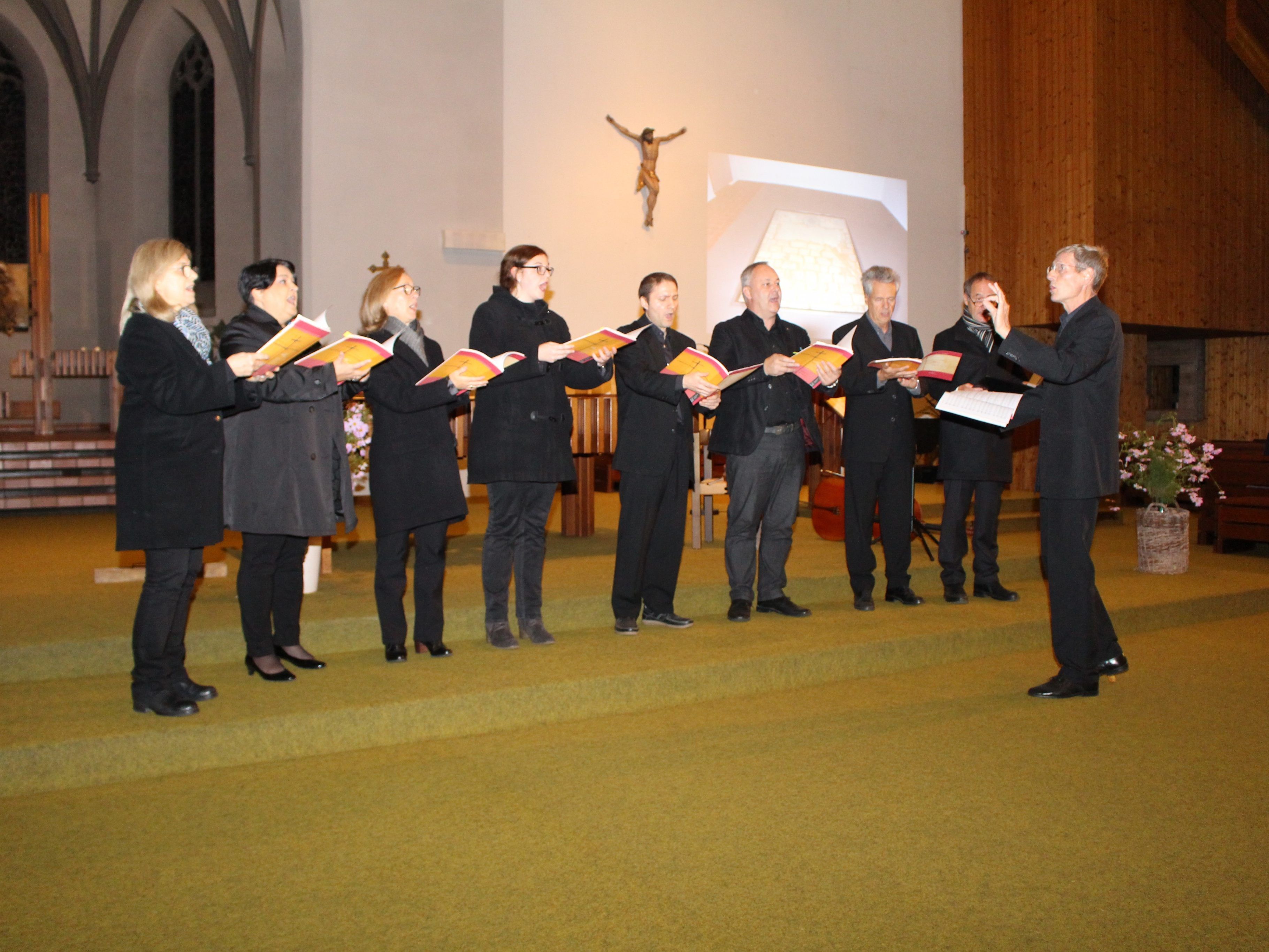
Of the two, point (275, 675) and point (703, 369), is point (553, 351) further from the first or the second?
point (275, 675)

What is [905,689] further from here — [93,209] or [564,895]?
[93,209]

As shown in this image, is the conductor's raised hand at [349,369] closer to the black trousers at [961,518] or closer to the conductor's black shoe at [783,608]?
the conductor's black shoe at [783,608]

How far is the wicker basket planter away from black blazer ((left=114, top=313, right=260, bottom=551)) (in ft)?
16.6

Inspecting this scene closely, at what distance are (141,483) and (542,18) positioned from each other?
7.38 metres

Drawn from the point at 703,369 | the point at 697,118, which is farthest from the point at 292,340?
the point at 697,118

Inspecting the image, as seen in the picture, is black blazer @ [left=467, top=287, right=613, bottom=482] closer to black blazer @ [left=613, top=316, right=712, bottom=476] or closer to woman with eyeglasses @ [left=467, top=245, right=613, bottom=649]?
woman with eyeglasses @ [left=467, top=245, right=613, bottom=649]

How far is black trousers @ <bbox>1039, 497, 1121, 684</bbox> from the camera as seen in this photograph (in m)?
3.62

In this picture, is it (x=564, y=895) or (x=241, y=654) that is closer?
(x=564, y=895)

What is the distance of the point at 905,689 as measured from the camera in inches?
158

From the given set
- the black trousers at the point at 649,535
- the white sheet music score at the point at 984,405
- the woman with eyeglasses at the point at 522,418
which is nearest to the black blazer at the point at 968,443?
the white sheet music score at the point at 984,405

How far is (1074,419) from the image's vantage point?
3.60 meters

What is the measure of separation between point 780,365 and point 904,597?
1.51 meters

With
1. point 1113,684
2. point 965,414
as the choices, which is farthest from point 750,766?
point 1113,684

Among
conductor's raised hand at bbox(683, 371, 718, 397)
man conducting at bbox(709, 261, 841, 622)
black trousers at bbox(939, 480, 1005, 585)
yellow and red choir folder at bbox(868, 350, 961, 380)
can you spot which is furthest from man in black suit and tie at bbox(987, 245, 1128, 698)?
black trousers at bbox(939, 480, 1005, 585)
